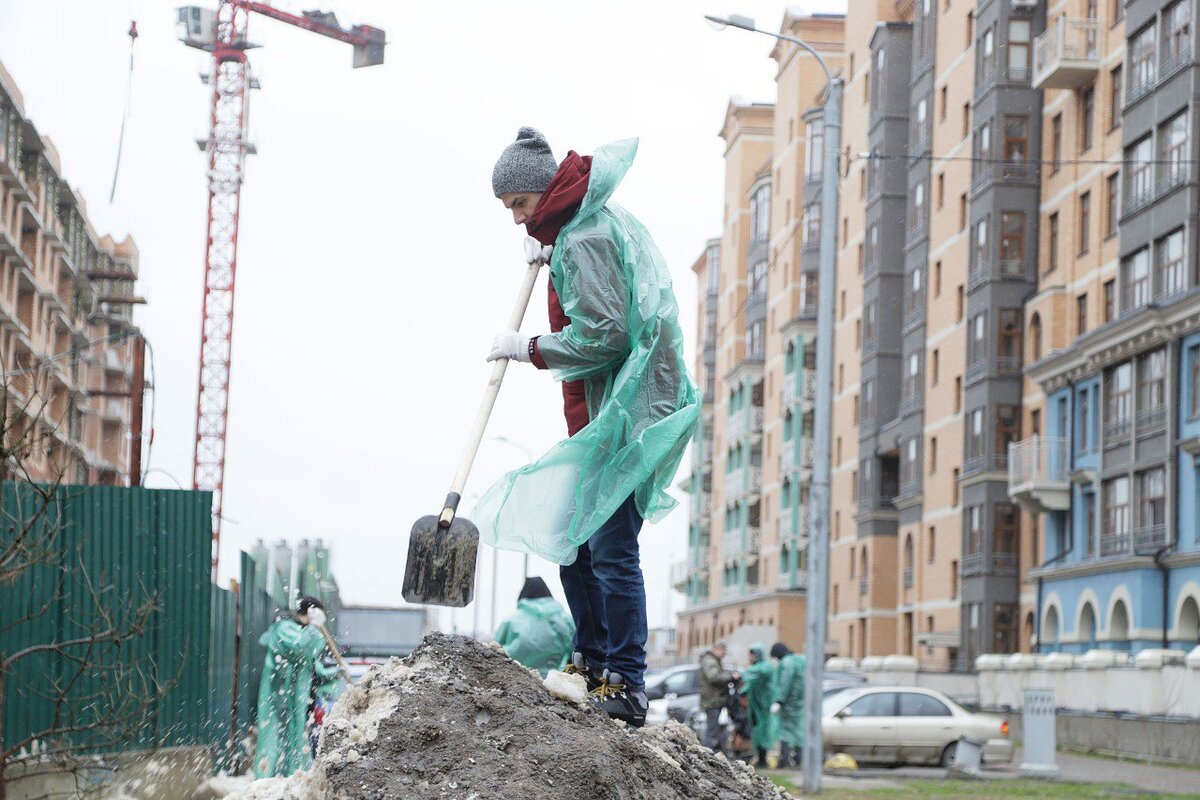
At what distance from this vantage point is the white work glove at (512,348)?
20.8 feet

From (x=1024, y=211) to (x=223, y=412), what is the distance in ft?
117

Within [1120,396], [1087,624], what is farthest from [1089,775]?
[1087,624]

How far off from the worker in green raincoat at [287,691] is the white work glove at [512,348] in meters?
6.76

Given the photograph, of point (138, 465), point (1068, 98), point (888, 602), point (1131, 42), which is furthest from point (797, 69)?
point (138, 465)

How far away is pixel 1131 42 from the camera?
143ft

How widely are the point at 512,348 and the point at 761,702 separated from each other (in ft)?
60.6

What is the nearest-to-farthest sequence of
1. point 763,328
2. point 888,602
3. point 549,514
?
1. point 549,514
2. point 888,602
3. point 763,328

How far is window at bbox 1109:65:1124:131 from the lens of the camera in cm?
4575

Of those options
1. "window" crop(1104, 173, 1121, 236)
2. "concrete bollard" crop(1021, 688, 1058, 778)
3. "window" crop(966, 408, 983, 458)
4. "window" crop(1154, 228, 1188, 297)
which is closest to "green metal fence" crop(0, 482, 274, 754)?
"concrete bollard" crop(1021, 688, 1058, 778)

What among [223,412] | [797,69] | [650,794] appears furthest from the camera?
[797,69]

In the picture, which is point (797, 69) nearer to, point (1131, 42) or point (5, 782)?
point (1131, 42)

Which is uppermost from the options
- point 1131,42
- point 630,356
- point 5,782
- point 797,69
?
point 797,69

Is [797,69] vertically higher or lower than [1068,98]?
higher

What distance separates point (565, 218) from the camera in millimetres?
6504
